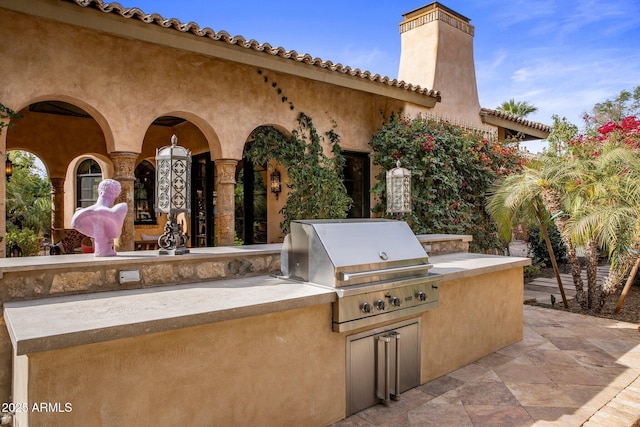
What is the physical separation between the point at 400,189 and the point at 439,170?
255cm

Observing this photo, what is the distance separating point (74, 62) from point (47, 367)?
440 cm

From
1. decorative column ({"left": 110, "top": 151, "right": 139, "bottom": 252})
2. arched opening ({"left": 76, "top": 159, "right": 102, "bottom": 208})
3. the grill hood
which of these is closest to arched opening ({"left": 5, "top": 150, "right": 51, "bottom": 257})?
arched opening ({"left": 76, "top": 159, "right": 102, "bottom": 208})

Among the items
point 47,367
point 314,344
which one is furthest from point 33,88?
point 314,344

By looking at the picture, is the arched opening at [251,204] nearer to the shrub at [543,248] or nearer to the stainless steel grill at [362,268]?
the stainless steel grill at [362,268]

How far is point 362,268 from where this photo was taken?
312 cm

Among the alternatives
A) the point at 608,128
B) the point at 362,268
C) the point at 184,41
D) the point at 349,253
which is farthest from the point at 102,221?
the point at 608,128

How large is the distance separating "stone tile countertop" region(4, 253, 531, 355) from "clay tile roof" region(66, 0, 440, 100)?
3.41 m

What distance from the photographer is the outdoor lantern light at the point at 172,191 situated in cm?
329

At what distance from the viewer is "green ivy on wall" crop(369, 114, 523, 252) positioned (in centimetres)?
777

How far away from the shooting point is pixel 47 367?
1.92m

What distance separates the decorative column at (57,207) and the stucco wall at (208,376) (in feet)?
A: 29.1

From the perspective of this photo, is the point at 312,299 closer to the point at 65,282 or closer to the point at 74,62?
the point at 65,282

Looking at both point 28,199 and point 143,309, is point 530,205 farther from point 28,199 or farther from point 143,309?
point 28,199

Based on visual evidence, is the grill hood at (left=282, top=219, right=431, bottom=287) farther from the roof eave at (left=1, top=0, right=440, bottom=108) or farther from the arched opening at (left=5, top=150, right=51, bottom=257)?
the arched opening at (left=5, top=150, right=51, bottom=257)
